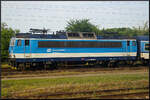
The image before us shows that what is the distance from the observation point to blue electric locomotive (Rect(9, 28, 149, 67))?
1697 cm

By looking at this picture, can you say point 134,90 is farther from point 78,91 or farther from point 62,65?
point 62,65

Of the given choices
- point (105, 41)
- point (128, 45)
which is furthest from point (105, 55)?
point (128, 45)

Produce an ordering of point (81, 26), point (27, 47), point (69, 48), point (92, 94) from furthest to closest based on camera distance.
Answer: point (81, 26)
point (69, 48)
point (27, 47)
point (92, 94)

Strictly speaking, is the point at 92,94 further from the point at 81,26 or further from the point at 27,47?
the point at 81,26

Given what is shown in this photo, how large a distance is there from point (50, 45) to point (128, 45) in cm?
966

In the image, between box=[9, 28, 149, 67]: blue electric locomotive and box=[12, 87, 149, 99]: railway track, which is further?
box=[9, 28, 149, 67]: blue electric locomotive

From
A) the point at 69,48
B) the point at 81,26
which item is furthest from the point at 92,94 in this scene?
the point at 81,26

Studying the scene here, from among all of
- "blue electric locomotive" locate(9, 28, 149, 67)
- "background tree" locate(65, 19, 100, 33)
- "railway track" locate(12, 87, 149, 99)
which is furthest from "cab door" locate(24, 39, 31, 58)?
"background tree" locate(65, 19, 100, 33)

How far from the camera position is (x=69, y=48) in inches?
725

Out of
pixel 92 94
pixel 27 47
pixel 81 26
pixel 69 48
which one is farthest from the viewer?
pixel 81 26

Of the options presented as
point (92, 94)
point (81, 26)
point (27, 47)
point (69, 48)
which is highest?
point (81, 26)

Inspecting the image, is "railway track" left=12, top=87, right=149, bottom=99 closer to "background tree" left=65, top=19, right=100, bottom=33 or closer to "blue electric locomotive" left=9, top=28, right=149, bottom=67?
"blue electric locomotive" left=9, top=28, right=149, bottom=67

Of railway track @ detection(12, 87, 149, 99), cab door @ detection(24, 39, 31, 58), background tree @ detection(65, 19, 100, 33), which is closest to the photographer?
railway track @ detection(12, 87, 149, 99)

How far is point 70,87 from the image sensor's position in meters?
10.8
